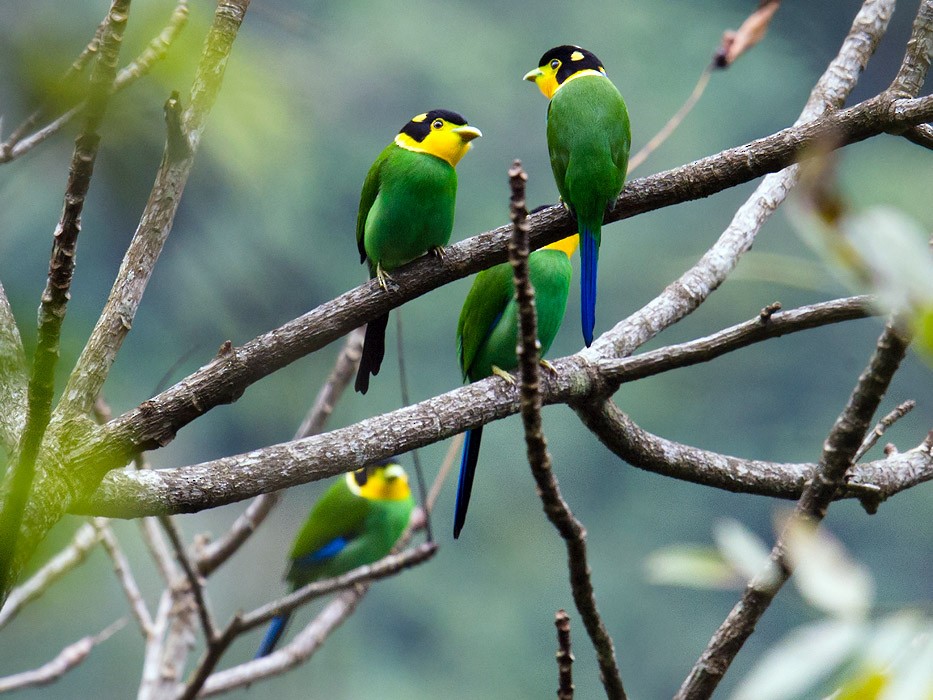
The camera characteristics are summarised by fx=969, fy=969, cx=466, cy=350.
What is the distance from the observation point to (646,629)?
524 cm

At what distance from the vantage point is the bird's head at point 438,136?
5.72ft

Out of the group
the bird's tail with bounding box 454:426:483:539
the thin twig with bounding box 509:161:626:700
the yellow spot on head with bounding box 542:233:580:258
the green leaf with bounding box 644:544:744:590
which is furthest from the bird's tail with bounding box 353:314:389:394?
the green leaf with bounding box 644:544:744:590

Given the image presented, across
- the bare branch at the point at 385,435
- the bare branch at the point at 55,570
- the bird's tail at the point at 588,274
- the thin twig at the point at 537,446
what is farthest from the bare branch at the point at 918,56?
the bare branch at the point at 55,570

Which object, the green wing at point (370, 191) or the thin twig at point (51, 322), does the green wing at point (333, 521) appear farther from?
the thin twig at point (51, 322)

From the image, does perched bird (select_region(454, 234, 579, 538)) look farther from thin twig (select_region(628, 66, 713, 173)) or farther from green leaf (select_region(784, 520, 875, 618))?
green leaf (select_region(784, 520, 875, 618))

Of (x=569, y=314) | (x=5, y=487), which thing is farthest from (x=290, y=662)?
(x=569, y=314)

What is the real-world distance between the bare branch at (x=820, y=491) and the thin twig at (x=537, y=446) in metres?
0.08

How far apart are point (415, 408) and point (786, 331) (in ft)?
1.62

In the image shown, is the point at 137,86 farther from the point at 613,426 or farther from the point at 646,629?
the point at 646,629

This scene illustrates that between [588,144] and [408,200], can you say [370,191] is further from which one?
[588,144]

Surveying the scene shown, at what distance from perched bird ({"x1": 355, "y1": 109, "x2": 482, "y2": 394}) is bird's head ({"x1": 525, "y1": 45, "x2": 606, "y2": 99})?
0.15m

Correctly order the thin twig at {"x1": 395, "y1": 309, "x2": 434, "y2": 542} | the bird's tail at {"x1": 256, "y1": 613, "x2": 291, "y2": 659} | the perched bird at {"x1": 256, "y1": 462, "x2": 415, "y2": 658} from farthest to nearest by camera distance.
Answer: the perched bird at {"x1": 256, "y1": 462, "x2": 415, "y2": 658}
the bird's tail at {"x1": 256, "y1": 613, "x2": 291, "y2": 659}
the thin twig at {"x1": 395, "y1": 309, "x2": 434, "y2": 542}

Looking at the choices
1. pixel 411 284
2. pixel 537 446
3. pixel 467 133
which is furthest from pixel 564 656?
pixel 467 133

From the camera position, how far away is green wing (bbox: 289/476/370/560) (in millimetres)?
2625
